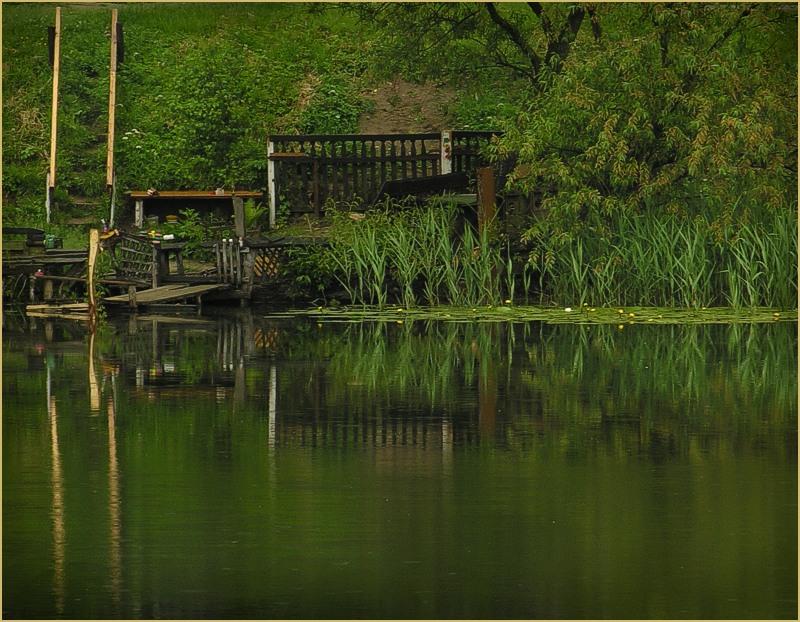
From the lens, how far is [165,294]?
2633 cm

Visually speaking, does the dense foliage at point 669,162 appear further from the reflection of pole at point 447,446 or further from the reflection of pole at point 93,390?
the reflection of pole at point 447,446

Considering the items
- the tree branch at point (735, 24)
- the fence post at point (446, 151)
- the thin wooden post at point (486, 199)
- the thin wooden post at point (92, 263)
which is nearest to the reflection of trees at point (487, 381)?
the thin wooden post at point (92, 263)

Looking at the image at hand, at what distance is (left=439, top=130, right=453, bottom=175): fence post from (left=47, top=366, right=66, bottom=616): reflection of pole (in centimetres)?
1816

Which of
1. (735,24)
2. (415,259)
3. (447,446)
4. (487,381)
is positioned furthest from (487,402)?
(735,24)

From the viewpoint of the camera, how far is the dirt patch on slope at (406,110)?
37656mm

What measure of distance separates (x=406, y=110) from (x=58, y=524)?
93.8ft

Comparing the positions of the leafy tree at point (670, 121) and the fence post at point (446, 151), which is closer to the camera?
the leafy tree at point (670, 121)

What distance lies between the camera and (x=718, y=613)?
28.7ft

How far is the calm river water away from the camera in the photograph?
30.2 ft

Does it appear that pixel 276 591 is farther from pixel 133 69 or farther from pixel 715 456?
pixel 133 69

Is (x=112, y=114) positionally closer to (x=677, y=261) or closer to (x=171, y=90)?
(x=171, y=90)

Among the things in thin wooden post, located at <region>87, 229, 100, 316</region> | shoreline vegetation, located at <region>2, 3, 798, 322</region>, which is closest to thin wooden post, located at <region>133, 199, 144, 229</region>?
shoreline vegetation, located at <region>2, 3, 798, 322</region>

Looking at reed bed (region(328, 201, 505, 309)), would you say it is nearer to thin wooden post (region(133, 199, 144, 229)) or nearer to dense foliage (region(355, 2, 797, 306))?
dense foliage (region(355, 2, 797, 306))

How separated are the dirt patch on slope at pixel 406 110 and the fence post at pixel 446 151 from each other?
4826 millimetres
